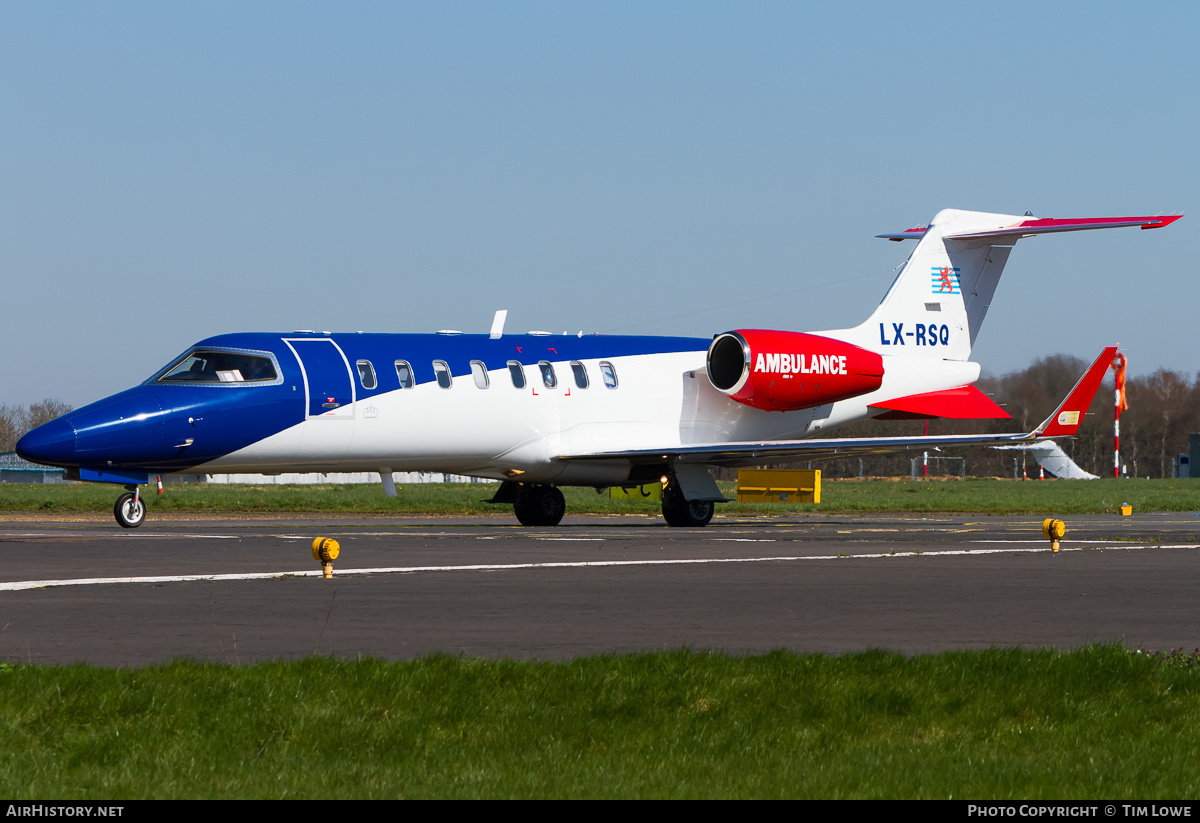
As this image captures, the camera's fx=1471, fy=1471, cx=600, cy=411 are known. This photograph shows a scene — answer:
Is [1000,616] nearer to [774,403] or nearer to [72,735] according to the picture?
[72,735]

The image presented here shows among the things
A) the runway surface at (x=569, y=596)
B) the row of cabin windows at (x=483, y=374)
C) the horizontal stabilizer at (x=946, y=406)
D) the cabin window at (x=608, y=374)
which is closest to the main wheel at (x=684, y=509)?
the cabin window at (x=608, y=374)

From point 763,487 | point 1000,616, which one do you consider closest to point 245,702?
point 1000,616

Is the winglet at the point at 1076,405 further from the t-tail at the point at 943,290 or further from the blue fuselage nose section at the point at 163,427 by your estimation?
the blue fuselage nose section at the point at 163,427

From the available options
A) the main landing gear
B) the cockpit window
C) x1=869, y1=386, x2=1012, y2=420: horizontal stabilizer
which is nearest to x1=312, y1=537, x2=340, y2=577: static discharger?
the cockpit window

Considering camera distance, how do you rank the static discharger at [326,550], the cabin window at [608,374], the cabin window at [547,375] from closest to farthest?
the static discharger at [326,550]
the cabin window at [547,375]
the cabin window at [608,374]

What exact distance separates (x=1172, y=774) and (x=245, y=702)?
14.7 feet

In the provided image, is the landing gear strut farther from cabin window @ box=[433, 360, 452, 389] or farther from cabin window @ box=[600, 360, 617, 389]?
cabin window @ box=[600, 360, 617, 389]

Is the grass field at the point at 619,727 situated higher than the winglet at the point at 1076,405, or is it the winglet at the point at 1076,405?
the winglet at the point at 1076,405

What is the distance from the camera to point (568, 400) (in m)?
28.8

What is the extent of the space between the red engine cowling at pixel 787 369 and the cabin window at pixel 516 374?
14.6 ft

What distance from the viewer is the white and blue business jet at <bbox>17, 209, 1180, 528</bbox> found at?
2442 centimetres

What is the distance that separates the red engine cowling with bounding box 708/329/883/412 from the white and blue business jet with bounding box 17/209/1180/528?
34mm

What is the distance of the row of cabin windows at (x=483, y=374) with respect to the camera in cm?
2630
